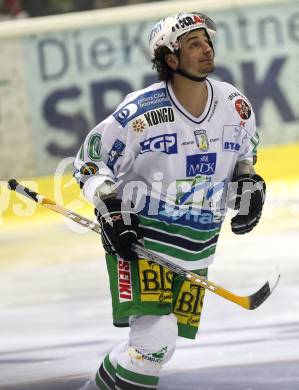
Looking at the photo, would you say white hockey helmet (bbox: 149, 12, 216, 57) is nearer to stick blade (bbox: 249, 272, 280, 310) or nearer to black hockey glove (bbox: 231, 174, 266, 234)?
black hockey glove (bbox: 231, 174, 266, 234)

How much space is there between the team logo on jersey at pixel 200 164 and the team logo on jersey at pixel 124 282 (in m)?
0.36

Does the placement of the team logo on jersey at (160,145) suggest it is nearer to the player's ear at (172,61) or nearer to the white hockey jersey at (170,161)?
the white hockey jersey at (170,161)

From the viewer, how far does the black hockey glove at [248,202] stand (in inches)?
158

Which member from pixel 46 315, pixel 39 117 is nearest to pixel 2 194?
pixel 39 117

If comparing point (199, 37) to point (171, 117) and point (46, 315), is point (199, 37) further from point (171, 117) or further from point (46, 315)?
point (46, 315)

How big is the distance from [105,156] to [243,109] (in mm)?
519

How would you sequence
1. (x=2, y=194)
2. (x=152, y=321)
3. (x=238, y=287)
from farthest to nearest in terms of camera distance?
(x=2, y=194), (x=238, y=287), (x=152, y=321)

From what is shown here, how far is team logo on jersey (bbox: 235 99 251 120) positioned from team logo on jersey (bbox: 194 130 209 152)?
8.0 inches

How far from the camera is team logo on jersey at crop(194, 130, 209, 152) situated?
3.85 metres

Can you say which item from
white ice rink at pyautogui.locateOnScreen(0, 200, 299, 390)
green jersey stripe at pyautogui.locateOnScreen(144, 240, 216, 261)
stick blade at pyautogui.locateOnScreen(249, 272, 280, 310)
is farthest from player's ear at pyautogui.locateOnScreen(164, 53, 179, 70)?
white ice rink at pyautogui.locateOnScreen(0, 200, 299, 390)

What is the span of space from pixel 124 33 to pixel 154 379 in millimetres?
5184

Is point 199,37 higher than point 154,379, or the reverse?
point 199,37

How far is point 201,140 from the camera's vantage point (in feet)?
12.6

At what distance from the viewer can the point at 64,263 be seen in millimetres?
6570
